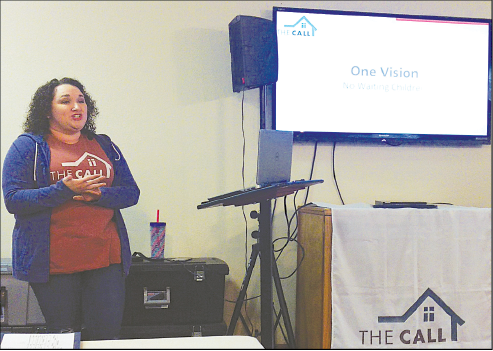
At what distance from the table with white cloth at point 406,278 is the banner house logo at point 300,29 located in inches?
44.8

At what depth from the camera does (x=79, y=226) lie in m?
2.08

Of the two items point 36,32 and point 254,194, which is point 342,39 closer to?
point 254,194

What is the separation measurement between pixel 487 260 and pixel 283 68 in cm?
151

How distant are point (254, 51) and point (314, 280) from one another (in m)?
1.26

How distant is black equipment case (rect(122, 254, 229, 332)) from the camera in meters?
2.47

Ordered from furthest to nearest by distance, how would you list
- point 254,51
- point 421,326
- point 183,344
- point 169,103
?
point 169,103 → point 254,51 → point 421,326 → point 183,344

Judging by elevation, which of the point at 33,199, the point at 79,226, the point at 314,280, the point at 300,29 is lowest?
the point at 314,280

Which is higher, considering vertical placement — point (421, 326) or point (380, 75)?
point (380, 75)

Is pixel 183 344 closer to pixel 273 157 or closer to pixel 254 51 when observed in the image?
pixel 273 157

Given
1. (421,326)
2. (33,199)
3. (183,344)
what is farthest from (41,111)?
(421,326)

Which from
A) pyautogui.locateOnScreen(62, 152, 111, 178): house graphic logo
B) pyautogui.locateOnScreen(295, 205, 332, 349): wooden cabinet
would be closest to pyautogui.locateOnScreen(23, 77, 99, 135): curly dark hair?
pyautogui.locateOnScreen(62, 152, 111, 178): house graphic logo

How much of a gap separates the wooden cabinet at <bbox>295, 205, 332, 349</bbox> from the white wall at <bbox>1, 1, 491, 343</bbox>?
0.73 feet

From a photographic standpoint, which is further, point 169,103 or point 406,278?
point 169,103

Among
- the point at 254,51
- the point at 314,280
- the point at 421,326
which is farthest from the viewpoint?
the point at 254,51
